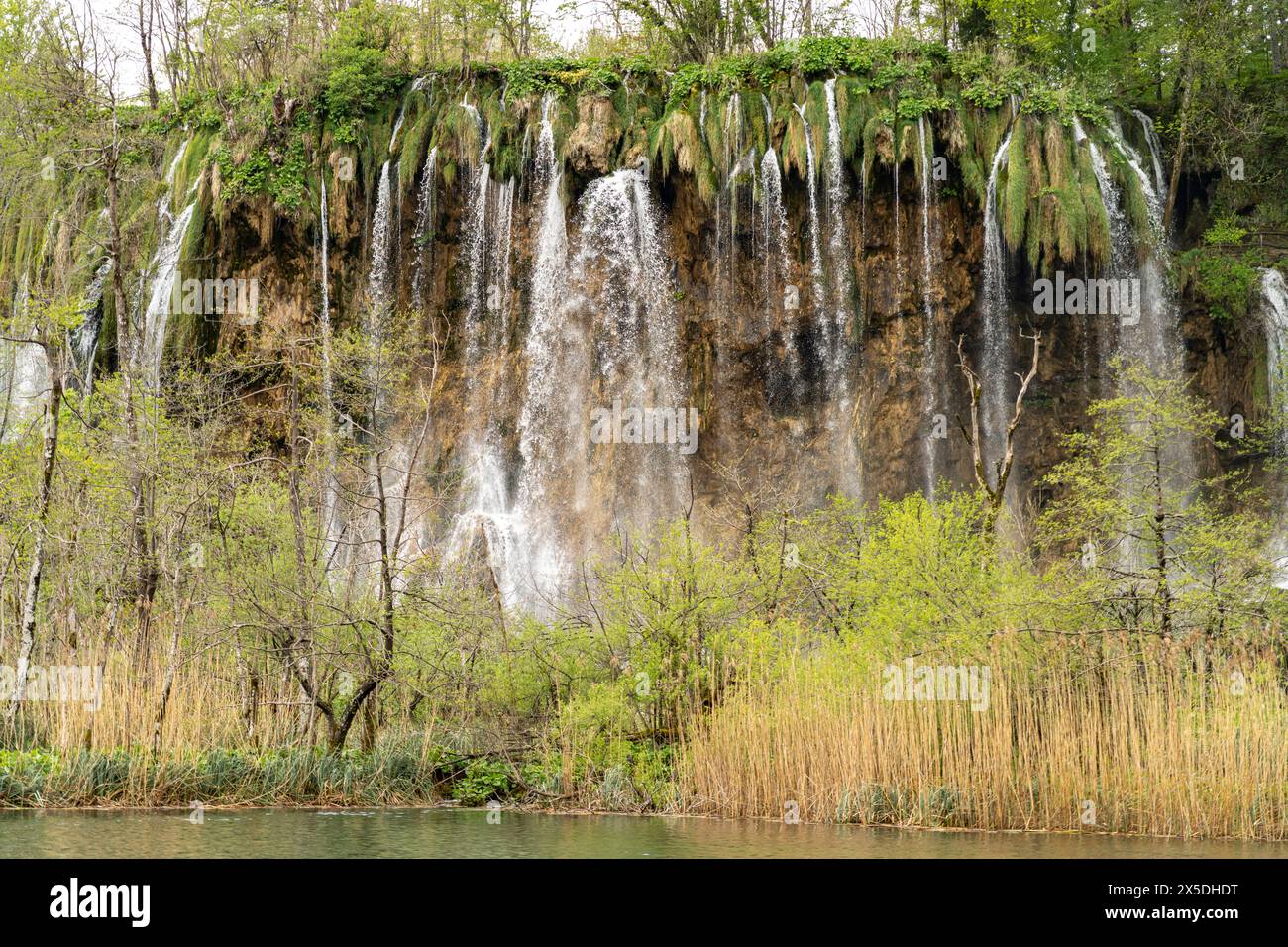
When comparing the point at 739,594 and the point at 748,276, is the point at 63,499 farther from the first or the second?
the point at 748,276

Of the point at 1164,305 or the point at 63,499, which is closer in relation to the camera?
the point at 63,499

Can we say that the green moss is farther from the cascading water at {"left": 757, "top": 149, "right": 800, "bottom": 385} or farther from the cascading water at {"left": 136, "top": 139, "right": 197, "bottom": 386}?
the cascading water at {"left": 136, "top": 139, "right": 197, "bottom": 386}

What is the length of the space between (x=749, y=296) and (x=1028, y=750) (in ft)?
62.7

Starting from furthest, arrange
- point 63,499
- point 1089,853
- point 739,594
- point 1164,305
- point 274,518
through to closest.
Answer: point 1164,305 < point 274,518 < point 63,499 < point 739,594 < point 1089,853

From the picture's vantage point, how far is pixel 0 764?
42.0 ft

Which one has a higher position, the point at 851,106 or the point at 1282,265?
the point at 851,106

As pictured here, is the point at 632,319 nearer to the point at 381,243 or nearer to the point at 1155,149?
the point at 381,243

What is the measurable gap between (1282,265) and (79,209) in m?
27.0

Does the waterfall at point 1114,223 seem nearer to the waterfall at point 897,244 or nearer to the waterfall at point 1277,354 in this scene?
the waterfall at point 1277,354

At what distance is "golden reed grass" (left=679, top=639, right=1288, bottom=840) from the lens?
428 inches

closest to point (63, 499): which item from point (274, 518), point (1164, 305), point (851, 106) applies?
point (274, 518)

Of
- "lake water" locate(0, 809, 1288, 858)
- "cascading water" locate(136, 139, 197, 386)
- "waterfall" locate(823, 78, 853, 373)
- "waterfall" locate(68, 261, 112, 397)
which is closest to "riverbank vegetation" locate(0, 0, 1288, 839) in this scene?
"lake water" locate(0, 809, 1288, 858)

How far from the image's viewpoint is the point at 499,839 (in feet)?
36.2

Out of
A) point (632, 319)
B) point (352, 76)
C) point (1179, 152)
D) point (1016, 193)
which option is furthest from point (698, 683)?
point (352, 76)
